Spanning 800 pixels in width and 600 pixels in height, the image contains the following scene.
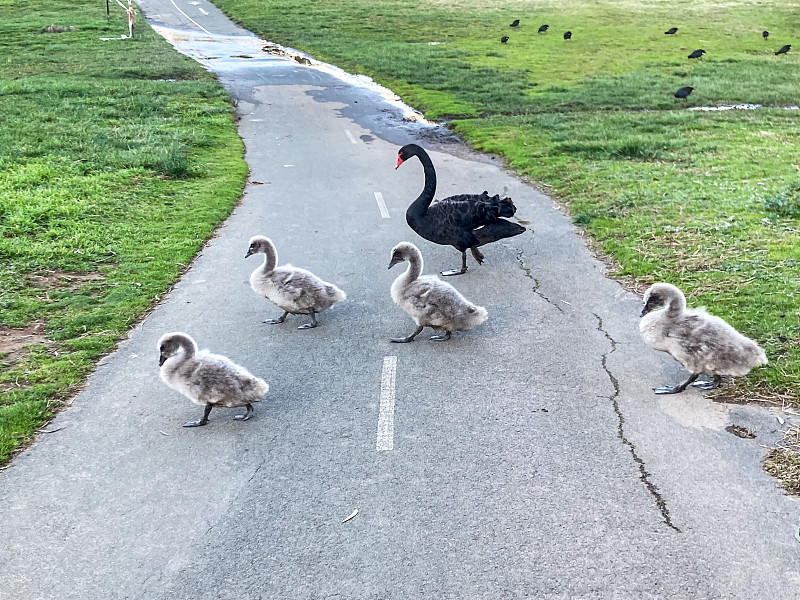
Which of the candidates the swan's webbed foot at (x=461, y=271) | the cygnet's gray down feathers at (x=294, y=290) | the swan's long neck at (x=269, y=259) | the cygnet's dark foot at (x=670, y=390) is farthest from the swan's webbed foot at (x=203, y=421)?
the swan's webbed foot at (x=461, y=271)

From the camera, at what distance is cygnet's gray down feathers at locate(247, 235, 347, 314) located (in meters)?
9.16

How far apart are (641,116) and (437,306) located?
16288 millimetres

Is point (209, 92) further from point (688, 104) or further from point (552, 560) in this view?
point (552, 560)

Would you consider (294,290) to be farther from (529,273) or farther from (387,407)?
(529,273)

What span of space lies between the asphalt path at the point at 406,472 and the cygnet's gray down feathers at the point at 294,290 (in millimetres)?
337

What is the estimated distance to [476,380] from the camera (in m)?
7.80

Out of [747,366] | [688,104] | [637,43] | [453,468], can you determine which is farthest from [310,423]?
[637,43]

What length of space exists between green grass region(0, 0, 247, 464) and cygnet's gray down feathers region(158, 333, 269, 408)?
133cm

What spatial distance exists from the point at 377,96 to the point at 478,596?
2567 centimetres

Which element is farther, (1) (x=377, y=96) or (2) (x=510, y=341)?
(1) (x=377, y=96)

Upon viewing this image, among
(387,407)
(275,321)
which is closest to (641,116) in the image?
(275,321)

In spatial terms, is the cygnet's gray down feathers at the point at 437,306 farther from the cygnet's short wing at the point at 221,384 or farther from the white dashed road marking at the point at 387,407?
the cygnet's short wing at the point at 221,384

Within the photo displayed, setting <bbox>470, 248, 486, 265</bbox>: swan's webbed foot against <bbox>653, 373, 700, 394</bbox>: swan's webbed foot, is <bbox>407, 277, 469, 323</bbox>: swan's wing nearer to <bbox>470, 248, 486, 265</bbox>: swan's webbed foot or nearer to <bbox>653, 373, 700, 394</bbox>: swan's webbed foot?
<bbox>653, 373, 700, 394</bbox>: swan's webbed foot

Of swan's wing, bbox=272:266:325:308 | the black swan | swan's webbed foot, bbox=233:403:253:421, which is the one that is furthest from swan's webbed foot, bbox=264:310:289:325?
the black swan
